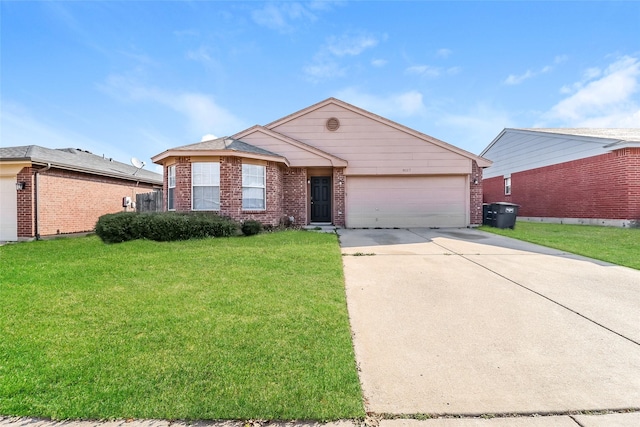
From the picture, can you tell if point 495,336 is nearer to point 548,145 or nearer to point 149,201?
point 149,201

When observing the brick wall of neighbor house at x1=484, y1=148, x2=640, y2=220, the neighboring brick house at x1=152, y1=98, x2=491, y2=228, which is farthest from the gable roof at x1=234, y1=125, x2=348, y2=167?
the brick wall of neighbor house at x1=484, y1=148, x2=640, y2=220

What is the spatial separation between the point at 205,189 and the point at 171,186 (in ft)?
5.28

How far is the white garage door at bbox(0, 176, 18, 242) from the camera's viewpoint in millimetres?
10758

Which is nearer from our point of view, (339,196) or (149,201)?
(339,196)

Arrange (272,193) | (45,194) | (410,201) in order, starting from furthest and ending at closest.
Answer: (410,201) → (272,193) → (45,194)

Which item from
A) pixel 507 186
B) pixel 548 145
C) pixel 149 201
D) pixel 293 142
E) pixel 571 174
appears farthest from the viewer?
pixel 507 186

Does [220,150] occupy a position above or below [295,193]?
above

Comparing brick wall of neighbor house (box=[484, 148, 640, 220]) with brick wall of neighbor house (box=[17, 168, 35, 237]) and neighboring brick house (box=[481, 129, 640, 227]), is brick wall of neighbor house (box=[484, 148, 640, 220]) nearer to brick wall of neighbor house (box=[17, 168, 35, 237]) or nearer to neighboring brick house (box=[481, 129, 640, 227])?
neighboring brick house (box=[481, 129, 640, 227])

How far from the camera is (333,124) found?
1334 cm

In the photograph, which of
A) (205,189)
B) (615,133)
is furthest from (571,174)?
(205,189)

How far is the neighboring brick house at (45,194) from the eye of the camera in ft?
35.0

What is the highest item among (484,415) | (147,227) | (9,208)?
(9,208)

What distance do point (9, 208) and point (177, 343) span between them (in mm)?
12657

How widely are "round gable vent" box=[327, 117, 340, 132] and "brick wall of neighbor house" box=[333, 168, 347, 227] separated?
6.11 feet
